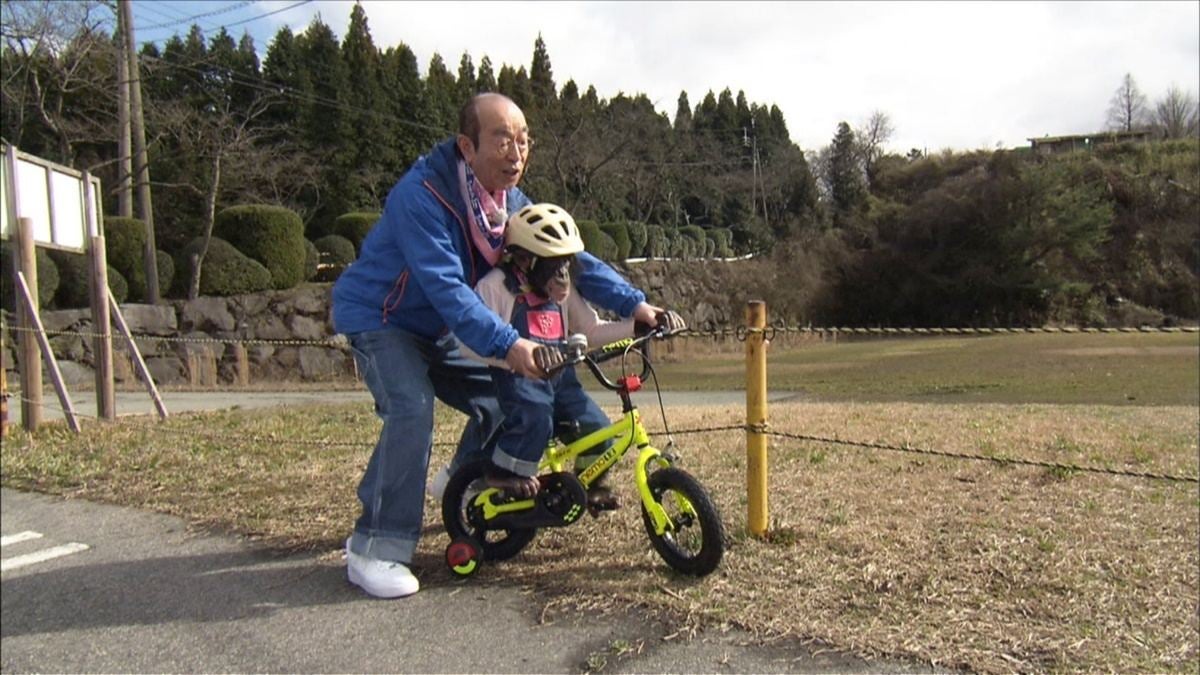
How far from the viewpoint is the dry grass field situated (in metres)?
2.79

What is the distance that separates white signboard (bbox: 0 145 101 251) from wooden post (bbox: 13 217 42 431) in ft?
0.30

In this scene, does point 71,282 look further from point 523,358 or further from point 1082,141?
point 1082,141

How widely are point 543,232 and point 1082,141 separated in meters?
45.0

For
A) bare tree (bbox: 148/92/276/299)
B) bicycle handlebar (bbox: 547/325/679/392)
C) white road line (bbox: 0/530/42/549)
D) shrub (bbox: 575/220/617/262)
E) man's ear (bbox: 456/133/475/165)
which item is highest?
bare tree (bbox: 148/92/276/299)

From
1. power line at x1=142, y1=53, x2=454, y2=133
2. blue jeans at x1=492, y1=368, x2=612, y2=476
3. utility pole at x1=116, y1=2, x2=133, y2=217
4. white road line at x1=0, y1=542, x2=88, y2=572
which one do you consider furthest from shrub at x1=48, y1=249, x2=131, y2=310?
blue jeans at x1=492, y1=368, x2=612, y2=476

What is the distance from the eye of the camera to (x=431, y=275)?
291cm

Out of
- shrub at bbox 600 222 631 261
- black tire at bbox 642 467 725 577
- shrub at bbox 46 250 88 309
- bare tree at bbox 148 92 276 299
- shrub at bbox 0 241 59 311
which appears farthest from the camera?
shrub at bbox 600 222 631 261

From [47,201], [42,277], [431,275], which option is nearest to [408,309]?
[431,275]

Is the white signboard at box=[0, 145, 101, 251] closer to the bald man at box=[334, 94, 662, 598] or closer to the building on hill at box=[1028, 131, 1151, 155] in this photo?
the bald man at box=[334, 94, 662, 598]

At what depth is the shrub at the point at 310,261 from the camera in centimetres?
2243

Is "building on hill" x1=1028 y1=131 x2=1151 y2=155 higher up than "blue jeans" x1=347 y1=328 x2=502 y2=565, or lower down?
higher up

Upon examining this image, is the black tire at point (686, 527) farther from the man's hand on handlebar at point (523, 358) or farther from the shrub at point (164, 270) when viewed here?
the shrub at point (164, 270)

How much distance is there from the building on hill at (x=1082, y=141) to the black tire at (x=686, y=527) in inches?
1615

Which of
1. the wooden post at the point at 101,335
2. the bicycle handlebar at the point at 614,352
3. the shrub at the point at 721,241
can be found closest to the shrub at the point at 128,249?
the wooden post at the point at 101,335
